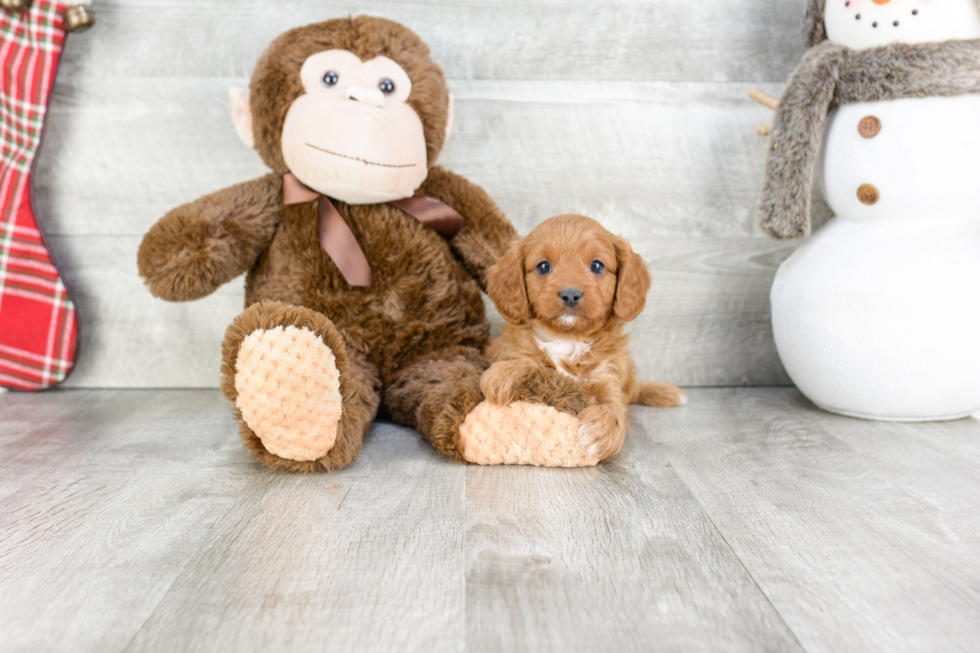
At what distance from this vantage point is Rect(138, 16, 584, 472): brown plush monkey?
1132 mm

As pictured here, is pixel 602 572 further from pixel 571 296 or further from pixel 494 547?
pixel 571 296

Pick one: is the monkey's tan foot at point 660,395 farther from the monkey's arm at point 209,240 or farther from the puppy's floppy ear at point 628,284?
the monkey's arm at point 209,240

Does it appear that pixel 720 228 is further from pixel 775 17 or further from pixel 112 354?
pixel 112 354

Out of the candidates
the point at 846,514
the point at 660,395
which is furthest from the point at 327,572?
the point at 660,395

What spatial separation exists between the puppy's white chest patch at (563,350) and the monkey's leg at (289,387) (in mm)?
322

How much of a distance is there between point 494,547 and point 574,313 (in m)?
0.39

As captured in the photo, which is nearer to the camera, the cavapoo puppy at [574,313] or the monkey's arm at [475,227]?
the cavapoo puppy at [574,313]

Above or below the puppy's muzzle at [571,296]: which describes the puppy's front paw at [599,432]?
below

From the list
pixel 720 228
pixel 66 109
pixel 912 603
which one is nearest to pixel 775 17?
pixel 720 228

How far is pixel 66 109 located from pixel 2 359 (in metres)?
0.52

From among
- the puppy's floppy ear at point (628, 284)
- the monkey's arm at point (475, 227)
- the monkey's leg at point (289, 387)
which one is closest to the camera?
the monkey's leg at point (289, 387)

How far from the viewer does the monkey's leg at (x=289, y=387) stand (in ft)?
3.07

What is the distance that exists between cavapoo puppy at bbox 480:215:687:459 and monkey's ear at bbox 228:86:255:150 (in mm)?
516

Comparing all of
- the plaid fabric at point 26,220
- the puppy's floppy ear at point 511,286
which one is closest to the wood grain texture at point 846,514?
the puppy's floppy ear at point 511,286
